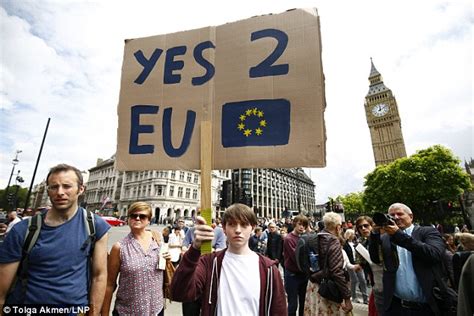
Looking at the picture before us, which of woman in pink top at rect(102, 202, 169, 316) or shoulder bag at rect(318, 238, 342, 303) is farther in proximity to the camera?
shoulder bag at rect(318, 238, 342, 303)

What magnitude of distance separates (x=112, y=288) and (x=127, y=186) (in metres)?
57.3

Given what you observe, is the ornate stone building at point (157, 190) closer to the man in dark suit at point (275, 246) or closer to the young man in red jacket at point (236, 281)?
the man in dark suit at point (275, 246)

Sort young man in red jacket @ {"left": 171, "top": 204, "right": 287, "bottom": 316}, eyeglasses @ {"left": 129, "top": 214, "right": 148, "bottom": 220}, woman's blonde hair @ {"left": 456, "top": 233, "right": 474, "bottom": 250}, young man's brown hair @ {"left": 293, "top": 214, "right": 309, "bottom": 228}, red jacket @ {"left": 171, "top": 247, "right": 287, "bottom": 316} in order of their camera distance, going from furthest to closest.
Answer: young man's brown hair @ {"left": 293, "top": 214, "right": 309, "bottom": 228} < woman's blonde hair @ {"left": 456, "top": 233, "right": 474, "bottom": 250} < eyeglasses @ {"left": 129, "top": 214, "right": 148, "bottom": 220} < young man in red jacket @ {"left": 171, "top": 204, "right": 287, "bottom": 316} < red jacket @ {"left": 171, "top": 247, "right": 287, "bottom": 316}

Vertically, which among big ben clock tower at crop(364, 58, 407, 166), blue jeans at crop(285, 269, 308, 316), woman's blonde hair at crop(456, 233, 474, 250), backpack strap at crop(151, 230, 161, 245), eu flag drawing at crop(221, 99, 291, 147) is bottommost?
blue jeans at crop(285, 269, 308, 316)

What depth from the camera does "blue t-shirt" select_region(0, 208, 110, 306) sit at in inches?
66.6

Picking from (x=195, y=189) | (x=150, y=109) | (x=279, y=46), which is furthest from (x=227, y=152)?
(x=195, y=189)

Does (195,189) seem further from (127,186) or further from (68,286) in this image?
(68,286)

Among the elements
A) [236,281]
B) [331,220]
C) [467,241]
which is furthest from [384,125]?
[236,281]

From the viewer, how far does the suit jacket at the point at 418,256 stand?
7.63ft

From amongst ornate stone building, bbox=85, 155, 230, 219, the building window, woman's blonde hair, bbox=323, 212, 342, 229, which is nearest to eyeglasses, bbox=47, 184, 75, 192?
woman's blonde hair, bbox=323, 212, 342, 229

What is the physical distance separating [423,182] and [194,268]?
31.2 metres

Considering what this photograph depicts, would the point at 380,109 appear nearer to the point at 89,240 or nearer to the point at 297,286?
the point at 297,286

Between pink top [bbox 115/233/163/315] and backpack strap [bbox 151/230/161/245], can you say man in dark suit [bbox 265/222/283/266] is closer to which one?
backpack strap [bbox 151/230/161/245]

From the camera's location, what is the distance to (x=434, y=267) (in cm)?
243
